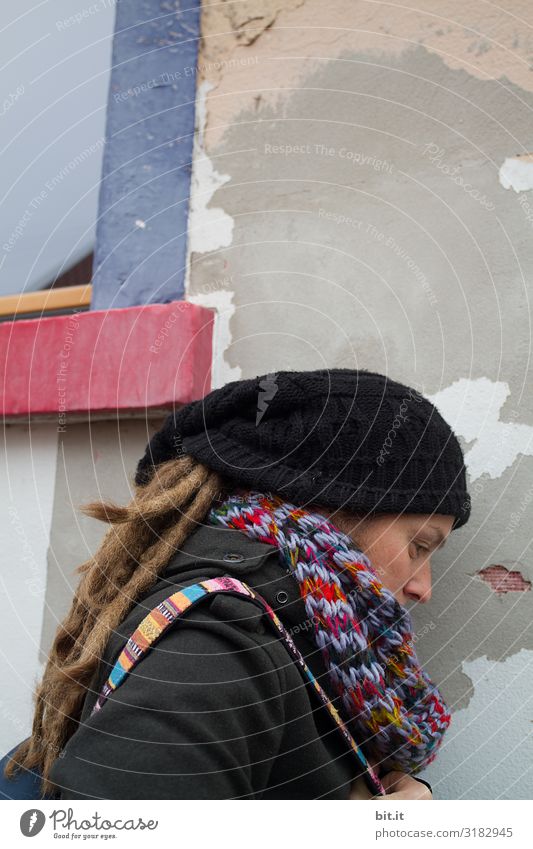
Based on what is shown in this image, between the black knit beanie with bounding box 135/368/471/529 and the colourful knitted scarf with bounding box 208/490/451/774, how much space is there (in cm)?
4

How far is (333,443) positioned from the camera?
3.54ft

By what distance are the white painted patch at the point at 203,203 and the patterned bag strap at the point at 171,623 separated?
86cm

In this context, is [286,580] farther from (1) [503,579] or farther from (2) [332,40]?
(2) [332,40]

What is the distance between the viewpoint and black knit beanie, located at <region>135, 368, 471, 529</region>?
3.53 feet

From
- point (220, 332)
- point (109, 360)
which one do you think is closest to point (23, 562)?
point (109, 360)

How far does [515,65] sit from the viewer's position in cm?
142

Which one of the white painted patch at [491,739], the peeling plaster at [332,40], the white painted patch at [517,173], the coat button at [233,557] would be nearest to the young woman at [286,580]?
the coat button at [233,557]

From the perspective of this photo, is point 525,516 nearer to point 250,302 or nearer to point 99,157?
point 250,302

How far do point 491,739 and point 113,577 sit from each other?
27.8 inches

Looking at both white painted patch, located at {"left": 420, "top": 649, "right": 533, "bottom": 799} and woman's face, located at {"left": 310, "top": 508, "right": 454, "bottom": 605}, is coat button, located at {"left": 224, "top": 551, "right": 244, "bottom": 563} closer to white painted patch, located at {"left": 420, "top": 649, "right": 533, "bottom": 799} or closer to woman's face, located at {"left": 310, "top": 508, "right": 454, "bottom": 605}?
woman's face, located at {"left": 310, "top": 508, "right": 454, "bottom": 605}

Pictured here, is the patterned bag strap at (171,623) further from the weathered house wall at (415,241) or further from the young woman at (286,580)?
the weathered house wall at (415,241)

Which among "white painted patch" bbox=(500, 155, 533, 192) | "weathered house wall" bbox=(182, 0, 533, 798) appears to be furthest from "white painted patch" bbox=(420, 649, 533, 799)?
"white painted patch" bbox=(500, 155, 533, 192)

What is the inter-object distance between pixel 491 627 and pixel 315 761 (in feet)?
1.64

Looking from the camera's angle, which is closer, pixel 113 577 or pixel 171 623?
pixel 171 623
